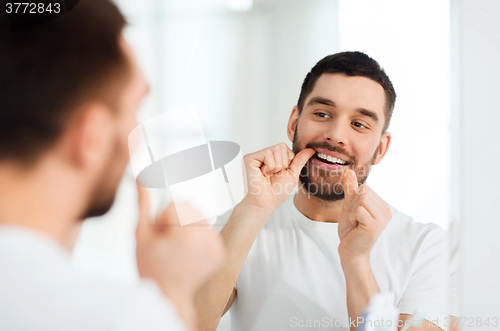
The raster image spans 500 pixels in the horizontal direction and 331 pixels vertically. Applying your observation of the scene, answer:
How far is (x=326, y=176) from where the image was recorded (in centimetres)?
86

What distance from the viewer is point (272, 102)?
2.81 ft

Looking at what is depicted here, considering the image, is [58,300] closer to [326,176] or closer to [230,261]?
[230,261]

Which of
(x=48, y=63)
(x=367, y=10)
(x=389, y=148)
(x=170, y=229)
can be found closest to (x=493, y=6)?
(x=367, y=10)

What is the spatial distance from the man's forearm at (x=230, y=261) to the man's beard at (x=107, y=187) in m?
0.28

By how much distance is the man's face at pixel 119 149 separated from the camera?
85cm

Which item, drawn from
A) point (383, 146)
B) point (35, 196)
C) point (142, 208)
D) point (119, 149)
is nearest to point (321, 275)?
point (383, 146)

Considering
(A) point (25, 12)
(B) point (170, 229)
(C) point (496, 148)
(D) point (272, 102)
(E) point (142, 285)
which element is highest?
(A) point (25, 12)

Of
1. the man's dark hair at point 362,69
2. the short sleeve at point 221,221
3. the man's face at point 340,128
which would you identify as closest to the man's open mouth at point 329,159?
the man's face at point 340,128

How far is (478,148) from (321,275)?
0.47 m

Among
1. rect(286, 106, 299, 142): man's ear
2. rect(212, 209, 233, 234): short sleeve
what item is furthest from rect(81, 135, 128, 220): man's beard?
rect(286, 106, 299, 142): man's ear

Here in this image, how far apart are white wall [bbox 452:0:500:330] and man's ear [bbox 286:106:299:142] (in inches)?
14.5

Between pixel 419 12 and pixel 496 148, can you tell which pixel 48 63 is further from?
pixel 496 148

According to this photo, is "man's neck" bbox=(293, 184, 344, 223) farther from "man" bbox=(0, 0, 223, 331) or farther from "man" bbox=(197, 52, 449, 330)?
"man" bbox=(0, 0, 223, 331)

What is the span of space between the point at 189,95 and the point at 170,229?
327mm
